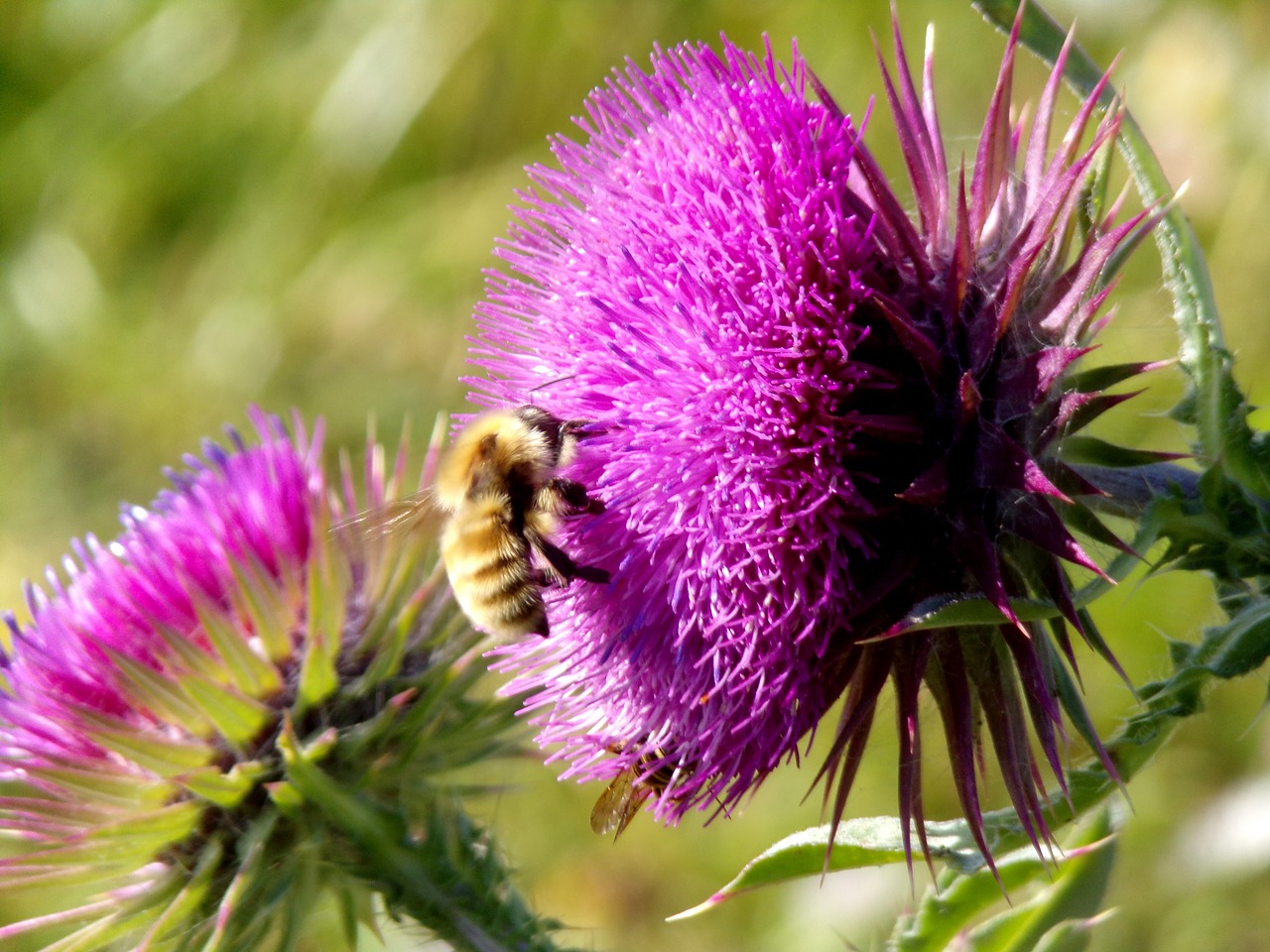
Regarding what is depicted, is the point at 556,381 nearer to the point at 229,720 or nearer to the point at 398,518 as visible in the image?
the point at 398,518

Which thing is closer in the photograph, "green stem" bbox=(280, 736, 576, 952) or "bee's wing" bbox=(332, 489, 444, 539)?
"bee's wing" bbox=(332, 489, 444, 539)

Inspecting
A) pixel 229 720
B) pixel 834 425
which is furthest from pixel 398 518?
pixel 834 425

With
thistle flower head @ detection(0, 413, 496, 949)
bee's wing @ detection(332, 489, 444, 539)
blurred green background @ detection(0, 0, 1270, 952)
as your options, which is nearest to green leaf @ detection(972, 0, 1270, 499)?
bee's wing @ detection(332, 489, 444, 539)

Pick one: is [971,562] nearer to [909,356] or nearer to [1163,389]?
[909,356]

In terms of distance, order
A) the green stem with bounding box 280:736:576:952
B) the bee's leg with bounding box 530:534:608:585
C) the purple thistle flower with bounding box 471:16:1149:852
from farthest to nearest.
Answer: the green stem with bounding box 280:736:576:952 < the bee's leg with bounding box 530:534:608:585 < the purple thistle flower with bounding box 471:16:1149:852

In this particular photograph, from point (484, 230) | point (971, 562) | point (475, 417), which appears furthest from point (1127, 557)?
point (484, 230)

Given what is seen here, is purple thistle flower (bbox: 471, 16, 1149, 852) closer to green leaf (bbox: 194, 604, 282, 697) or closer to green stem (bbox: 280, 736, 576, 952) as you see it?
green stem (bbox: 280, 736, 576, 952)
